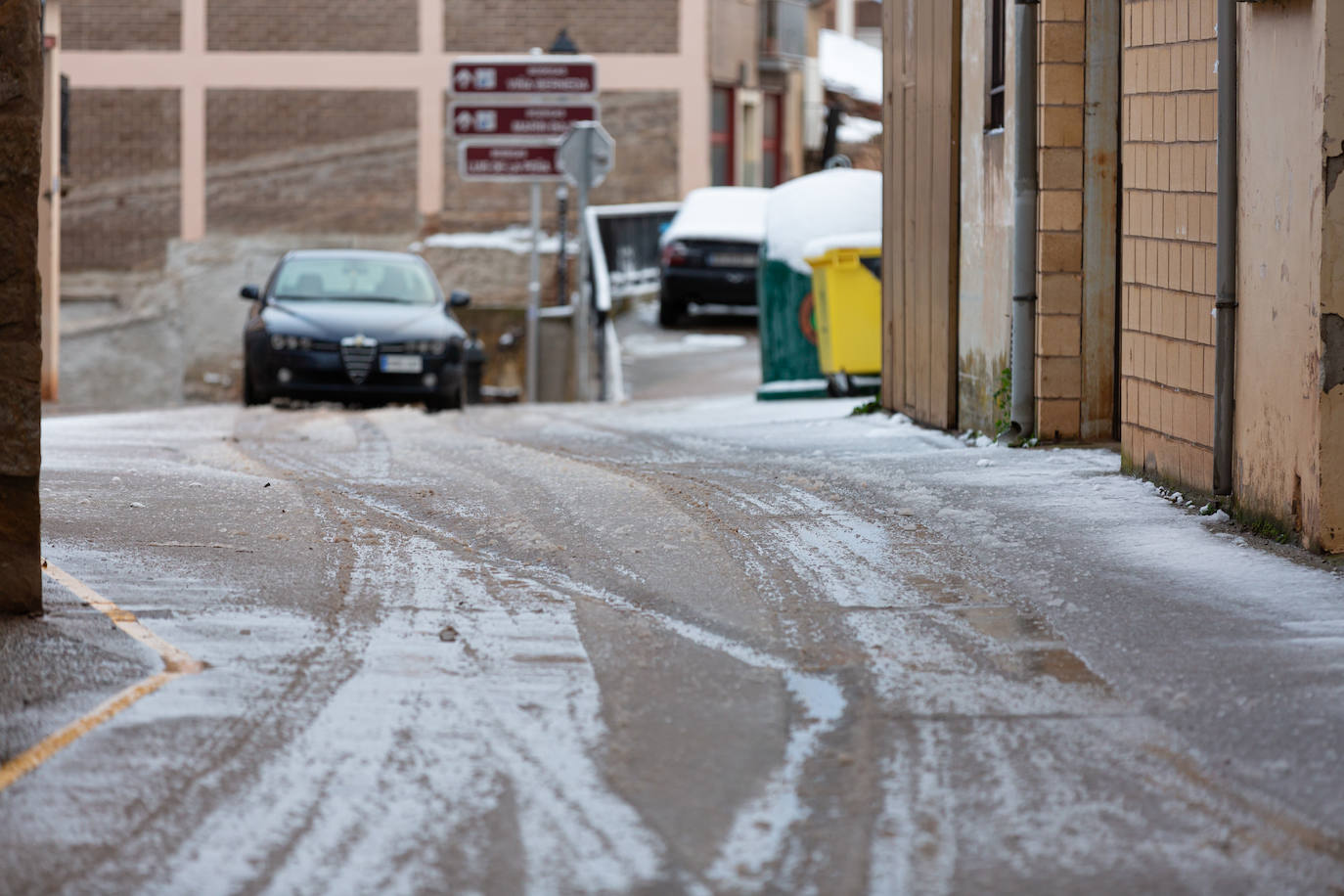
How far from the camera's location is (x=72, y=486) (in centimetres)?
836

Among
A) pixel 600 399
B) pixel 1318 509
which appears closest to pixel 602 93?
pixel 600 399

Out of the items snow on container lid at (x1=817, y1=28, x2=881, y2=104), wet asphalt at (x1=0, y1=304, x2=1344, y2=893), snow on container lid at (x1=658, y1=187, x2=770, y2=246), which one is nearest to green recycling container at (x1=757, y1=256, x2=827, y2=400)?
wet asphalt at (x1=0, y1=304, x2=1344, y2=893)

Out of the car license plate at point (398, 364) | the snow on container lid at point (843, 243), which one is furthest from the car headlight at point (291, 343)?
the snow on container lid at point (843, 243)

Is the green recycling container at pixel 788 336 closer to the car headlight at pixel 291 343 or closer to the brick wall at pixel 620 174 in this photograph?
the car headlight at pixel 291 343

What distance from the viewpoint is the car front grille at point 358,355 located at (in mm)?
14922

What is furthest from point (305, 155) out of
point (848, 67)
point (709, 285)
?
point (848, 67)

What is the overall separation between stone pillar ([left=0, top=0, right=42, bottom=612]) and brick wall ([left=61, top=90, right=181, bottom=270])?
29001 millimetres

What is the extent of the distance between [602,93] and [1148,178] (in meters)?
26.0

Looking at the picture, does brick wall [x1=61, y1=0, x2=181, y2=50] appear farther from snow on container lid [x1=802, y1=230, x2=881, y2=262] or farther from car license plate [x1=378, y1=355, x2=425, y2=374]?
snow on container lid [x1=802, y1=230, x2=881, y2=262]

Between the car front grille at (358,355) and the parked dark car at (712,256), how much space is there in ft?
32.7

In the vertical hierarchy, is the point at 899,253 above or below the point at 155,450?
above

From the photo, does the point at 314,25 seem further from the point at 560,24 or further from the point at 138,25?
the point at 560,24

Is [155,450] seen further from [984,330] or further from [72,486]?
[984,330]

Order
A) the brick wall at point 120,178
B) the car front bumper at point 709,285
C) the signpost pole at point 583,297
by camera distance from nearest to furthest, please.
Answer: the signpost pole at point 583,297
the car front bumper at point 709,285
the brick wall at point 120,178
